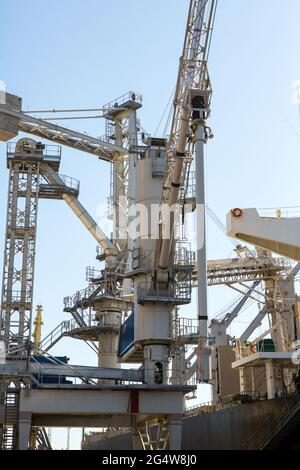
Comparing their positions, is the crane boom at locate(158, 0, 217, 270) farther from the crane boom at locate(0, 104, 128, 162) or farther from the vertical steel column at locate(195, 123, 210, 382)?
the crane boom at locate(0, 104, 128, 162)

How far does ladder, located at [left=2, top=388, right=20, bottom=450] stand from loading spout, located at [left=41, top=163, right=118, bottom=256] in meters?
23.2

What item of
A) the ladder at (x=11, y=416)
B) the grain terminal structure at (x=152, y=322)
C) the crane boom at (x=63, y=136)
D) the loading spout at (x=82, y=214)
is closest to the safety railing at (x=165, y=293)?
the grain terminal structure at (x=152, y=322)

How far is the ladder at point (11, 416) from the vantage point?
30.5m

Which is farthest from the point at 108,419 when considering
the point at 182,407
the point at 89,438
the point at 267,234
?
the point at 89,438

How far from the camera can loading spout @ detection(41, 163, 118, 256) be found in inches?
2098

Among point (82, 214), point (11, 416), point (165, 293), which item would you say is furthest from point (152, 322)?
point (82, 214)

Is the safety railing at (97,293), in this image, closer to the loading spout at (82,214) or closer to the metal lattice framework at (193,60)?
the loading spout at (82,214)

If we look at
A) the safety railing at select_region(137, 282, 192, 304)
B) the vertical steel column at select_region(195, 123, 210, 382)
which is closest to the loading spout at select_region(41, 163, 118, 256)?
the safety railing at select_region(137, 282, 192, 304)

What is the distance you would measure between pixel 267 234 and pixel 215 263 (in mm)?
33918

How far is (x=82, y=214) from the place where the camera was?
54.5 meters

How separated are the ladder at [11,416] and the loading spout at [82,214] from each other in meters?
23.2

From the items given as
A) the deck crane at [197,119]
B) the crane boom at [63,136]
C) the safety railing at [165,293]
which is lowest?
the safety railing at [165,293]

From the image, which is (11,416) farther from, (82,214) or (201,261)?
(82,214)
